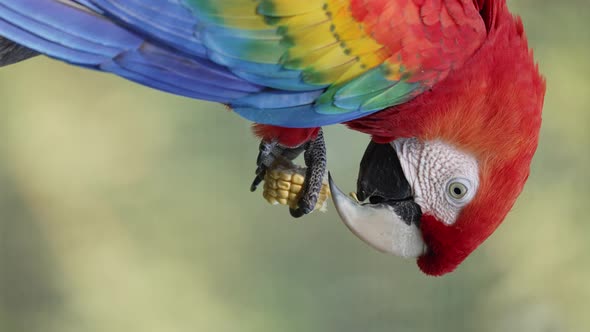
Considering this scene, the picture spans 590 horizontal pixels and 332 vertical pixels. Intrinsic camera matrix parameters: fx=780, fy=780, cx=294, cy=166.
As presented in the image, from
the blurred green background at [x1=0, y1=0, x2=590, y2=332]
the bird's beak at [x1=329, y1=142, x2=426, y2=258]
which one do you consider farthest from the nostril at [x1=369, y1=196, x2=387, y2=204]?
the blurred green background at [x1=0, y1=0, x2=590, y2=332]

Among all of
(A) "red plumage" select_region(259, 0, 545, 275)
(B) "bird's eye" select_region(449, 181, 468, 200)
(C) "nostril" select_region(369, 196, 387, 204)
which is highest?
(A) "red plumage" select_region(259, 0, 545, 275)

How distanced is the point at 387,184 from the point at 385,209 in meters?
0.04

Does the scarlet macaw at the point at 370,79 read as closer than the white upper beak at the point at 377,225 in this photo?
Yes

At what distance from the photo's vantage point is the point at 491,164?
0.95m

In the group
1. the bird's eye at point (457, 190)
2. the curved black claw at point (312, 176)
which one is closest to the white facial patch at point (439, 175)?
the bird's eye at point (457, 190)

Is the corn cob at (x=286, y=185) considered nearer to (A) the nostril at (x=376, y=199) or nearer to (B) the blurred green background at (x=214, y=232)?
(A) the nostril at (x=376, y=199)

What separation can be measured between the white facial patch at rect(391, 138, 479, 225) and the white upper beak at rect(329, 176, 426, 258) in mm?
36

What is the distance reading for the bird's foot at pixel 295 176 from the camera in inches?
39.6

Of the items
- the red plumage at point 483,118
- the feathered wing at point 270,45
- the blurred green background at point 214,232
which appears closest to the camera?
the feathered wing at point 270,45

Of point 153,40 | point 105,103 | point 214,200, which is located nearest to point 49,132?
point 105,103

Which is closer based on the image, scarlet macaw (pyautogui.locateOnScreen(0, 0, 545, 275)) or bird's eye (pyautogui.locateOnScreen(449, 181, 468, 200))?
scarlet macaw (pyautogui.locateOnScreen(0, 0, 545, 275))

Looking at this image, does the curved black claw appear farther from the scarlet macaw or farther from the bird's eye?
the bird's eye

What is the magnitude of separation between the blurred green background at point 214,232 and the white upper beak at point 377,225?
2.25 feet

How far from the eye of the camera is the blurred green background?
170cm
